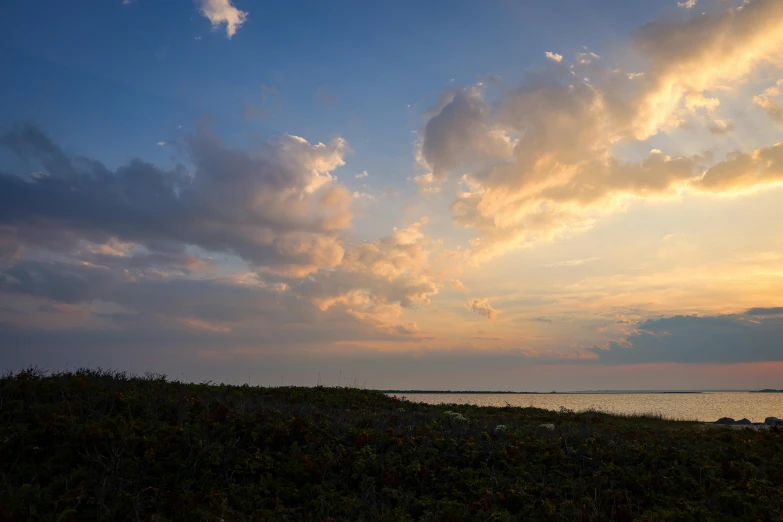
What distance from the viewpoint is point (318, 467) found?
488 inches

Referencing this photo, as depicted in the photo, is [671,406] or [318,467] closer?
[318,467]

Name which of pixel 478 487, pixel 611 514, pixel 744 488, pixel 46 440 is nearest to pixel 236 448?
pixel 46 440

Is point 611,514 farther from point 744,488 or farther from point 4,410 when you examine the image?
point 4,410

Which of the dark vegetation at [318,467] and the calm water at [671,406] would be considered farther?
the calm water at [671,406]

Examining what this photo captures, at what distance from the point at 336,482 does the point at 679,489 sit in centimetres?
855

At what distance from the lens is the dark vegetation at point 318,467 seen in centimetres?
1038

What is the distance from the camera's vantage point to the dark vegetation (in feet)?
34.0

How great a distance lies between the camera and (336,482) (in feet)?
39.4

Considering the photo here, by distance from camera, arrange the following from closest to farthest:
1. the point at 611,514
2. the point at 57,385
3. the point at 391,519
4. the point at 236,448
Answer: the point at 391,519
the point at 611,514
the point at 236,448
the point at 57,385

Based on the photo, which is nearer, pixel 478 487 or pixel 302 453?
pixel 478 487

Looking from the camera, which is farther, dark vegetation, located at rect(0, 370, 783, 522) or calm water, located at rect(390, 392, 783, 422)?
calm water, located at rect(390, 392, 783, 422)

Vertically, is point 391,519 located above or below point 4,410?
below

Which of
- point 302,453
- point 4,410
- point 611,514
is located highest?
point 4,410

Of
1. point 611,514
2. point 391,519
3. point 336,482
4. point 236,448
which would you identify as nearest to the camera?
point 391,519
